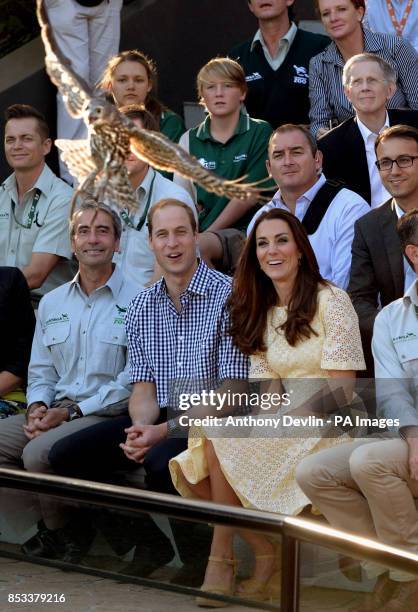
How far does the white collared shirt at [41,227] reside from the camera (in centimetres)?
757

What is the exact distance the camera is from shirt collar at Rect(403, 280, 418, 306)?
5.74 m

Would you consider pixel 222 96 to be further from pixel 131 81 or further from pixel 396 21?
pixel 396 21

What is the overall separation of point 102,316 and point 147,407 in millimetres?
705

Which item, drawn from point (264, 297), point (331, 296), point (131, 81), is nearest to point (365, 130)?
point (131, 81)

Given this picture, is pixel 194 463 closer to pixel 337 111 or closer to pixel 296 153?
pixel 296 153

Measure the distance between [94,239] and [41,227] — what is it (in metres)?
1.01

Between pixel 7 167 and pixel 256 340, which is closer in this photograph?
pixel 256 340

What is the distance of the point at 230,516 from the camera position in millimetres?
4289

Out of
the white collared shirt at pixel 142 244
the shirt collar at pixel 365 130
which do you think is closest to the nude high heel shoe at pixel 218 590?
the white collared shirt at pixel 142 244

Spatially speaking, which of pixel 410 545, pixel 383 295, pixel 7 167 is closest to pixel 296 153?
pixel 383 295

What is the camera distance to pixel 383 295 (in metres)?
6.34

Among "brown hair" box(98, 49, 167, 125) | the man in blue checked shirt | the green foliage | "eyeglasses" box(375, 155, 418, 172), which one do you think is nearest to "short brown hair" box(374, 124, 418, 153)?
"eyeglasses" box(375, 155, 418, 172)

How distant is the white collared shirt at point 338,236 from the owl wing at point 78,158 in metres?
2.45

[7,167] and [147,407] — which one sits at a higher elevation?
[7,167]
